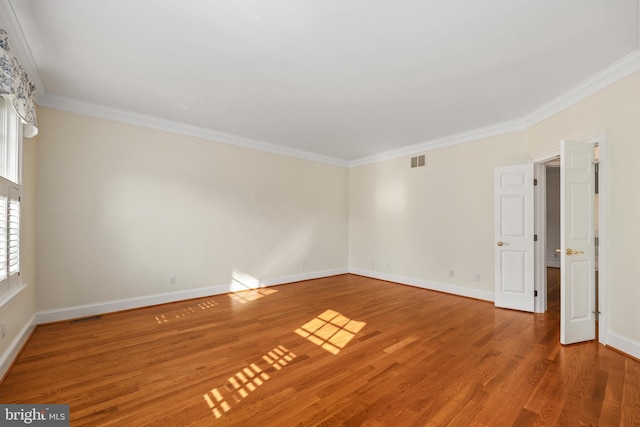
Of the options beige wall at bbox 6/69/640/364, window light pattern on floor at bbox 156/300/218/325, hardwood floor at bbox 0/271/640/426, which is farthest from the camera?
window light pattern on floor at bbox 156/300/218/325

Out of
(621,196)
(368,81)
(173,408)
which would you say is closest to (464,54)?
(368,81)

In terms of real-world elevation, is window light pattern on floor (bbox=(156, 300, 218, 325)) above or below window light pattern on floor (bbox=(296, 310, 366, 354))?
below

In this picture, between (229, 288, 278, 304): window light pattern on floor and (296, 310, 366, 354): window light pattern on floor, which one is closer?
(296, 310, 366, 354): window light pattern on floor

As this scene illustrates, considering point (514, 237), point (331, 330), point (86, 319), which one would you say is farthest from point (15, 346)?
point (514, 237)

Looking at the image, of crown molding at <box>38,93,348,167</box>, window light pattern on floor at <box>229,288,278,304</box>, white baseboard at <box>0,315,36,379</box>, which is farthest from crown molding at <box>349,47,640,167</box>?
white baseboard at <box>0,315,36,379</box>

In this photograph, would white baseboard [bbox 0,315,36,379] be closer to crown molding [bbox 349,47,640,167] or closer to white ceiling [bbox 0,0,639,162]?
white ceiling [bbox 0,0,639,162]

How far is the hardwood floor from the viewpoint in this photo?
75.7 inches

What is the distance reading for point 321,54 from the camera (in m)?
2.68

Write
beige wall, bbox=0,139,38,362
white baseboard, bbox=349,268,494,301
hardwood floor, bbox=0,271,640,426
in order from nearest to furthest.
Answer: hardwood floor, bbox=0,271,640,426, beige wall, bbox=0,139,38,362, white baseboard, bbox=349,268,494,301

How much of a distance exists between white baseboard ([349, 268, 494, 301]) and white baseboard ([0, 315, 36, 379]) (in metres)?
5.62

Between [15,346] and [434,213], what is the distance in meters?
5.95

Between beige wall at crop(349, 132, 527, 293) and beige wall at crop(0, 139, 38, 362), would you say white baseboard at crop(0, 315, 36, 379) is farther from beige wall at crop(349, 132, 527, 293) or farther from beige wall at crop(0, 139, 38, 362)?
beige wall at crop(349, 132, 527, 293)

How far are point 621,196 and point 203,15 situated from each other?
4.29 meters

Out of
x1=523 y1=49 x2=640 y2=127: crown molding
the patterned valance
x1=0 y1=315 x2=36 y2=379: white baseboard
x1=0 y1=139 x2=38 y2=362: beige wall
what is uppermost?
x1=523 y1=49 x2=640 y2=127: crown molding
